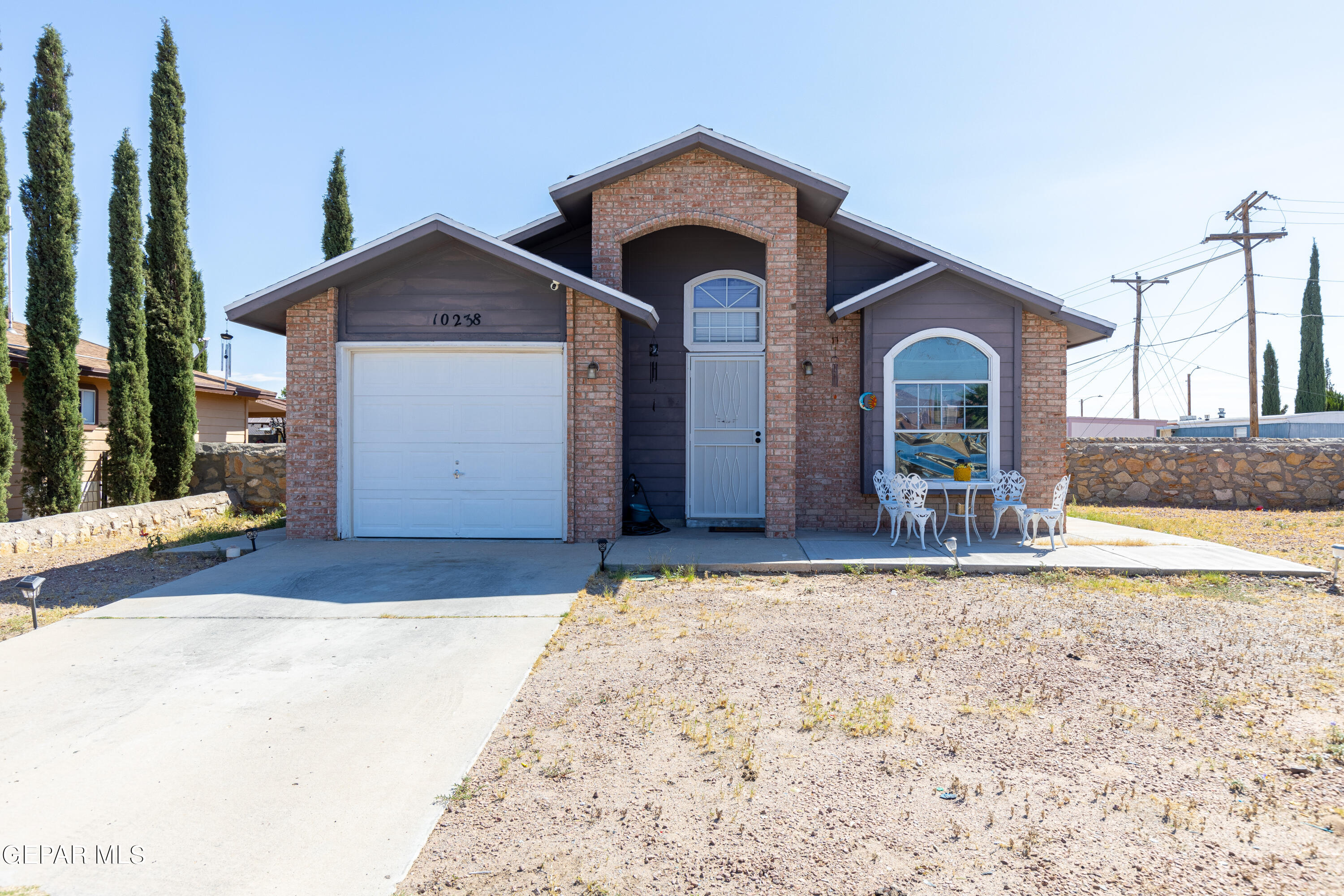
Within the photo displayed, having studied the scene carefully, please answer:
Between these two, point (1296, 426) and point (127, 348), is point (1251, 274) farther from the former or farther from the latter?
point (127, 348)

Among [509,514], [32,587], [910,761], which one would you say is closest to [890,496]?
[509,514]

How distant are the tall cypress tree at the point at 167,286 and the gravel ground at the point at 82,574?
11.1 ft

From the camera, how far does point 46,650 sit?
5074 mm

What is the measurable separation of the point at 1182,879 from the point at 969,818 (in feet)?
2.33

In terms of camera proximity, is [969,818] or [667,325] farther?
[667,325]

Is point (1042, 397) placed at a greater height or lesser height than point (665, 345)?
lesser

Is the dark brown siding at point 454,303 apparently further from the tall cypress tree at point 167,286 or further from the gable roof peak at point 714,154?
the tall cypress tree at point 167,286

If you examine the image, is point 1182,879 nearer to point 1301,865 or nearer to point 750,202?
point 1301,865

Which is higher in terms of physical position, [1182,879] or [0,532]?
[0,532]

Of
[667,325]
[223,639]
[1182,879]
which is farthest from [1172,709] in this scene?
[667,325]

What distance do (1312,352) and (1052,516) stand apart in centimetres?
3938

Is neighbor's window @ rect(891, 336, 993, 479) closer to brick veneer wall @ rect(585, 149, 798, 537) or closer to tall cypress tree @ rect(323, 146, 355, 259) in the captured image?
brick veneer wall @ rect(585, 149, 798, 537)

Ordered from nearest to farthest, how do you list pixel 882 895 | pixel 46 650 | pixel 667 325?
1. pixel 882 895
2. pixel 46 650
3. pixel 667 325

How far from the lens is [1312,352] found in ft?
120
